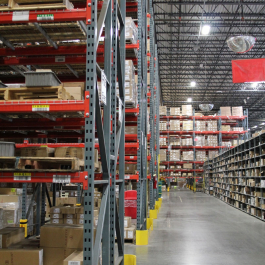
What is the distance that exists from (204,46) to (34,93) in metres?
20.5

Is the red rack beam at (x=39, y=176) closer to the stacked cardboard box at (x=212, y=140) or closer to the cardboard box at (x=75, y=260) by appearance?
the cardboard box at (x=75, y=260)

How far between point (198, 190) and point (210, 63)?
1009 centimetres

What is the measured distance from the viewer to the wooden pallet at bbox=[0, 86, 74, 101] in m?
3.26

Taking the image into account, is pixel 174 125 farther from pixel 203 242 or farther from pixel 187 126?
pixel 203 242

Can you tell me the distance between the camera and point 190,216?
11.0m

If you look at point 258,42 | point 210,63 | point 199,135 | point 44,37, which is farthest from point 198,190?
point 44,37

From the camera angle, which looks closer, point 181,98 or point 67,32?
point 67,32

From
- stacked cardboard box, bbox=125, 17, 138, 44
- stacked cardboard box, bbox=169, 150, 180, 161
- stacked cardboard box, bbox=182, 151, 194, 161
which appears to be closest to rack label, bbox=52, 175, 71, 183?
stacked cardboard box, bbox=125, 17, 138, 44

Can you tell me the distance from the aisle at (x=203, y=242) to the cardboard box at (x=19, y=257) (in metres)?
2.36

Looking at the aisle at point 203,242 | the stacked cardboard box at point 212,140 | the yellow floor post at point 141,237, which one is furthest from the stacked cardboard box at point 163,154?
the yellow floor post at point 141,237

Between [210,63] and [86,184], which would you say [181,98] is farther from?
[86,184]

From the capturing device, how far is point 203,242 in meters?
6.86

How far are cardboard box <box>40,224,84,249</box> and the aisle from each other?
6.62 ft

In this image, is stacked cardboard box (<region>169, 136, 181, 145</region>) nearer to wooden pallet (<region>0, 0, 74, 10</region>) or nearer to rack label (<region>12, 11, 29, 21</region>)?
wooden pallet (<region>0, 0, 74, 10</region>)
